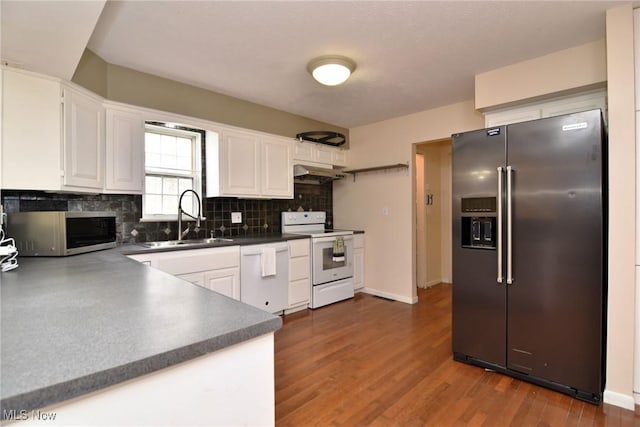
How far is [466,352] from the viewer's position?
96.8 inches

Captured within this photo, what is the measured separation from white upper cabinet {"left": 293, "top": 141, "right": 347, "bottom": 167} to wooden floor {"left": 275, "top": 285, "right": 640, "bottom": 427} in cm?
206

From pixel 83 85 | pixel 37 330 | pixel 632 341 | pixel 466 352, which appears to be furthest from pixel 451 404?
pixel 83 85

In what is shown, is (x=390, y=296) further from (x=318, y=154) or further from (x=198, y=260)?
(x=198, y=260)

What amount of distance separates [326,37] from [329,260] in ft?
8.28

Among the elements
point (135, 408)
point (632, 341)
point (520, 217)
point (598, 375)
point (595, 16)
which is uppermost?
point (595, 16)

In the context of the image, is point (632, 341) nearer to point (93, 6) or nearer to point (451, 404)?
point (451, 404)

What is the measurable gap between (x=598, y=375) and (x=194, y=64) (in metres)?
3.62

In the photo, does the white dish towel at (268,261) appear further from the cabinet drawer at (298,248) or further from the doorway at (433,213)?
the doorway at (433,213)

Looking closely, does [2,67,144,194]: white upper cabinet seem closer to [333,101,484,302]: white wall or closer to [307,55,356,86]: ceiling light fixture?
[307,55,356,86]: ceiling light fixture

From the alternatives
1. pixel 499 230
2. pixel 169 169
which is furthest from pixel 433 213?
pixel 169 169

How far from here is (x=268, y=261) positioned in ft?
10.7

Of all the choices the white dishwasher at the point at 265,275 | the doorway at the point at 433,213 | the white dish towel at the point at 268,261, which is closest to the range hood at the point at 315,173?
the white dishwasher at the point at 265,275

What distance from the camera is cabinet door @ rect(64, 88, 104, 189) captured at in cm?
221

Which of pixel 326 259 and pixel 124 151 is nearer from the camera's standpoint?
pixel 124 151
